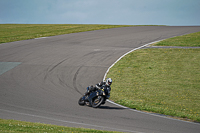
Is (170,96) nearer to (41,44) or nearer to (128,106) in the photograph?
(128,106)

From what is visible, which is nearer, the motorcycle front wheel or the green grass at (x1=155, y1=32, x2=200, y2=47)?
the motorcycle front wheel

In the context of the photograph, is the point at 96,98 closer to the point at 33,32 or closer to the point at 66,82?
the point at 66,82

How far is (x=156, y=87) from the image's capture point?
19.3m

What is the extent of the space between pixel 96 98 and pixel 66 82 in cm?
564

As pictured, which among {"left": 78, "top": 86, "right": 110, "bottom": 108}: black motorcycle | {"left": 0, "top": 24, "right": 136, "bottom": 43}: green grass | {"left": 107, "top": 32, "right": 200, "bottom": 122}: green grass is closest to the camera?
{"left": 78, "top": 86, "right": 110, "bottom": 108}: black motorcycle

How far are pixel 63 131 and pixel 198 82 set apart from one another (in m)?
14.1

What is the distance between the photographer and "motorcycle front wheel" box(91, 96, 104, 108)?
14023 millimetres

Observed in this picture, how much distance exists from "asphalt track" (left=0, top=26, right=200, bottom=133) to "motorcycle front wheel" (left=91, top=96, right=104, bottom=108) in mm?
318

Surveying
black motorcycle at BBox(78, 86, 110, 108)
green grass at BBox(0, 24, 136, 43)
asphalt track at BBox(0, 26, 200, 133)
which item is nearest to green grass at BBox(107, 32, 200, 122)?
asphalt track at BBox(0, 26, 200, 133)

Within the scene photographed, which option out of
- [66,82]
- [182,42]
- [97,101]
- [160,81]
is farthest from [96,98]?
[182,42]

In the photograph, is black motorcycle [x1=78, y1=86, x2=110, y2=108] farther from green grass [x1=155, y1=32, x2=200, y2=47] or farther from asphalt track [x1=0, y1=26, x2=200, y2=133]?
green grass [x1=155, y1=32, x2=200, y2=47]

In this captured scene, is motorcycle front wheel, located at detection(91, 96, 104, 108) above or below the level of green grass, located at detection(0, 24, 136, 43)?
below

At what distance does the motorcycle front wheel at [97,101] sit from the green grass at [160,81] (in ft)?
6.43

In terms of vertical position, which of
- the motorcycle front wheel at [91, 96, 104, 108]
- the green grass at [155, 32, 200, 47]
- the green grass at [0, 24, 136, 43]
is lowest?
the motorcycle front wheel at [91, 96, 104, 108]
